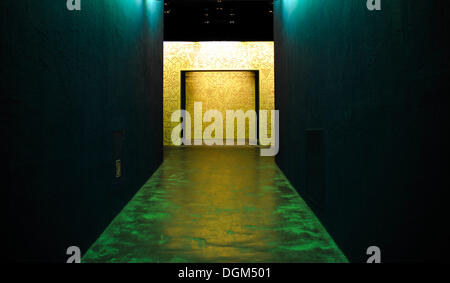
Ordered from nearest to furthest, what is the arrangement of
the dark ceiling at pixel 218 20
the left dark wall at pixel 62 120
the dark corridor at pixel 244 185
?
the dark corridor at pixel 244 185 < the left dark wall at pixel 62 120 < the dark ceiling at pixel 218 20

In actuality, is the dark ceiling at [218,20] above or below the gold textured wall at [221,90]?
above

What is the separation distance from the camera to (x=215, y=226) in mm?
3162

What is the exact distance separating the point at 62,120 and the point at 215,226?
1.62 m

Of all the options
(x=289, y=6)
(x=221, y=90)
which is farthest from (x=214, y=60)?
(x=289, y=6)

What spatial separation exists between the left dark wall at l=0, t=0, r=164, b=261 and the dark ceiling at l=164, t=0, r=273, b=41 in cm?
630

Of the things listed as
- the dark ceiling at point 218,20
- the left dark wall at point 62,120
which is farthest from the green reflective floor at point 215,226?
the dark ceiling at point 218,20

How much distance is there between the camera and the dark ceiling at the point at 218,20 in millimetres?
9876

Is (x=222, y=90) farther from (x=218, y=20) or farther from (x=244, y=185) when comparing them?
(x=244, y=185)

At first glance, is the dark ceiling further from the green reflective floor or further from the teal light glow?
the green reflective floor

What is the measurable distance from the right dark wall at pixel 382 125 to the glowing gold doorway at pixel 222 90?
981 centimetres

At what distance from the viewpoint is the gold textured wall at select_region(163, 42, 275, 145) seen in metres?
11.4

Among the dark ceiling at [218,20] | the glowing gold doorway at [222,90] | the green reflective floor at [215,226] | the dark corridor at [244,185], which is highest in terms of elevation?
the dark ceiling at [218,20]

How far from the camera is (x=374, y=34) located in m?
1.91

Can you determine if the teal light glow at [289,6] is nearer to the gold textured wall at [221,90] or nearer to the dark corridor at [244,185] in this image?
the dark corridor at [244,185]
